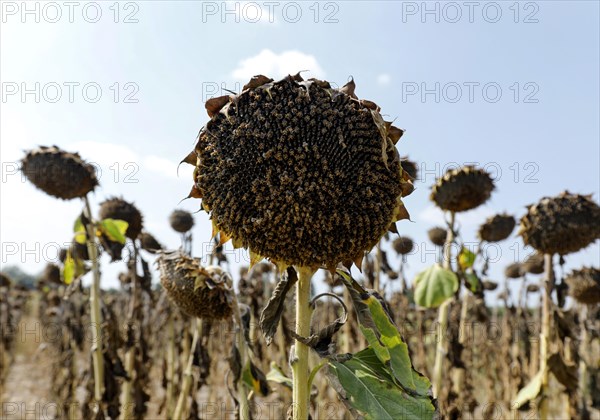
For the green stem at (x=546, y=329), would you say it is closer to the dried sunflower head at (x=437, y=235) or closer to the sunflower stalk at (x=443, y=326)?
the sunflower stalk at (x=443, y=326)

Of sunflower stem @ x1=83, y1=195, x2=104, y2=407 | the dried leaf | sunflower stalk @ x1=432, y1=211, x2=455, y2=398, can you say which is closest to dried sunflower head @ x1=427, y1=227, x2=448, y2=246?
sunflower stalk @ x1=432, y1=211, x2=455, y2=398

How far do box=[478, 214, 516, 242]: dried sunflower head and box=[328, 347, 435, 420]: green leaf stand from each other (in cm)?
437

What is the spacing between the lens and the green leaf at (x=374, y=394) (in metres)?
1.54

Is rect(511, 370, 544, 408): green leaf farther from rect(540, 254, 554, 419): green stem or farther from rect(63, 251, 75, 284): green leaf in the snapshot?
rect(63, 251, 75, 284): green leaf

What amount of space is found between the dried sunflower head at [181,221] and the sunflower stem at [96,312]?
2.56m

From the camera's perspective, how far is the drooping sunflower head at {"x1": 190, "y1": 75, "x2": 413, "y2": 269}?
1.59 m

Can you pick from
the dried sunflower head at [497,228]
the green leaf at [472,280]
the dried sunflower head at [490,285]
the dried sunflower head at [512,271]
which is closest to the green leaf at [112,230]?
the green leaf at [472,280]

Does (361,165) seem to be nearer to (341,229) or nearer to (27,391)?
(341,229)

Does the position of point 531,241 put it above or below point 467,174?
below

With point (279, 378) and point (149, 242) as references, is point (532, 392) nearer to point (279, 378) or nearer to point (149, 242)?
point (279, 378)

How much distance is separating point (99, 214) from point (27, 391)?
8.40 m

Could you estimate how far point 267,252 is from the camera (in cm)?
171

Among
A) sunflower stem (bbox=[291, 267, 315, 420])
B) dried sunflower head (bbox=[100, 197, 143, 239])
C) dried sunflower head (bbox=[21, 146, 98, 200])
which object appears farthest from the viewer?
dried sunflower head (bbox=[100, 197, 143, 239])

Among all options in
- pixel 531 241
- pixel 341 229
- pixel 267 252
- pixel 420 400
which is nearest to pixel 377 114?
pixel 341 229
